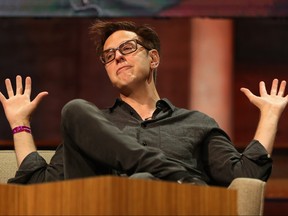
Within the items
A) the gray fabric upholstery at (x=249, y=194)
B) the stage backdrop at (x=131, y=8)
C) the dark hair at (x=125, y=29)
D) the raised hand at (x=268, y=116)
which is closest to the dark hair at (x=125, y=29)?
the dark hair at (x=125, y=29)

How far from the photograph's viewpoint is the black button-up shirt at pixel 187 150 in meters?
2.37

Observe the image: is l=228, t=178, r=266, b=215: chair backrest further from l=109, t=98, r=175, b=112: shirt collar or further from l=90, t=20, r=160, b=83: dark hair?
l=90, t=20, r=160, b=83: dark hair

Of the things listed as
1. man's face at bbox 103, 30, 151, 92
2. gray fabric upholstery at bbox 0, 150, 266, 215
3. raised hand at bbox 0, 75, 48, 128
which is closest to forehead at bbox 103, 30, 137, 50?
man's face at bbox 103, 30, 151, 92

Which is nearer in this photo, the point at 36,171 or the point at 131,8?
the point at 36,171

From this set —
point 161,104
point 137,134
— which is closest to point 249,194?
point 137,134

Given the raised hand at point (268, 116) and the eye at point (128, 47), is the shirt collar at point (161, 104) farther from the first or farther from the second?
the raised hand at point (268, 116)

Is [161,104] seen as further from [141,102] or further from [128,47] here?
[128,47]

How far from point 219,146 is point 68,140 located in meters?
0.62

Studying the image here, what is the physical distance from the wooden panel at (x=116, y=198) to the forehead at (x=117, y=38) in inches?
35.9

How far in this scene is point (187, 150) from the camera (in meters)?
2.43

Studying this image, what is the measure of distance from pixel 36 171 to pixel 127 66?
19.1 inches

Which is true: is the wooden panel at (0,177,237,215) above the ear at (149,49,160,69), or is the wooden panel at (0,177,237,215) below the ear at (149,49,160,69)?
below

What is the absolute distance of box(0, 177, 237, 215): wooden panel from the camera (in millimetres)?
1691

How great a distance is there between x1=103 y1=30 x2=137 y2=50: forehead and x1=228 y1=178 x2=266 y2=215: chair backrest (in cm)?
79
